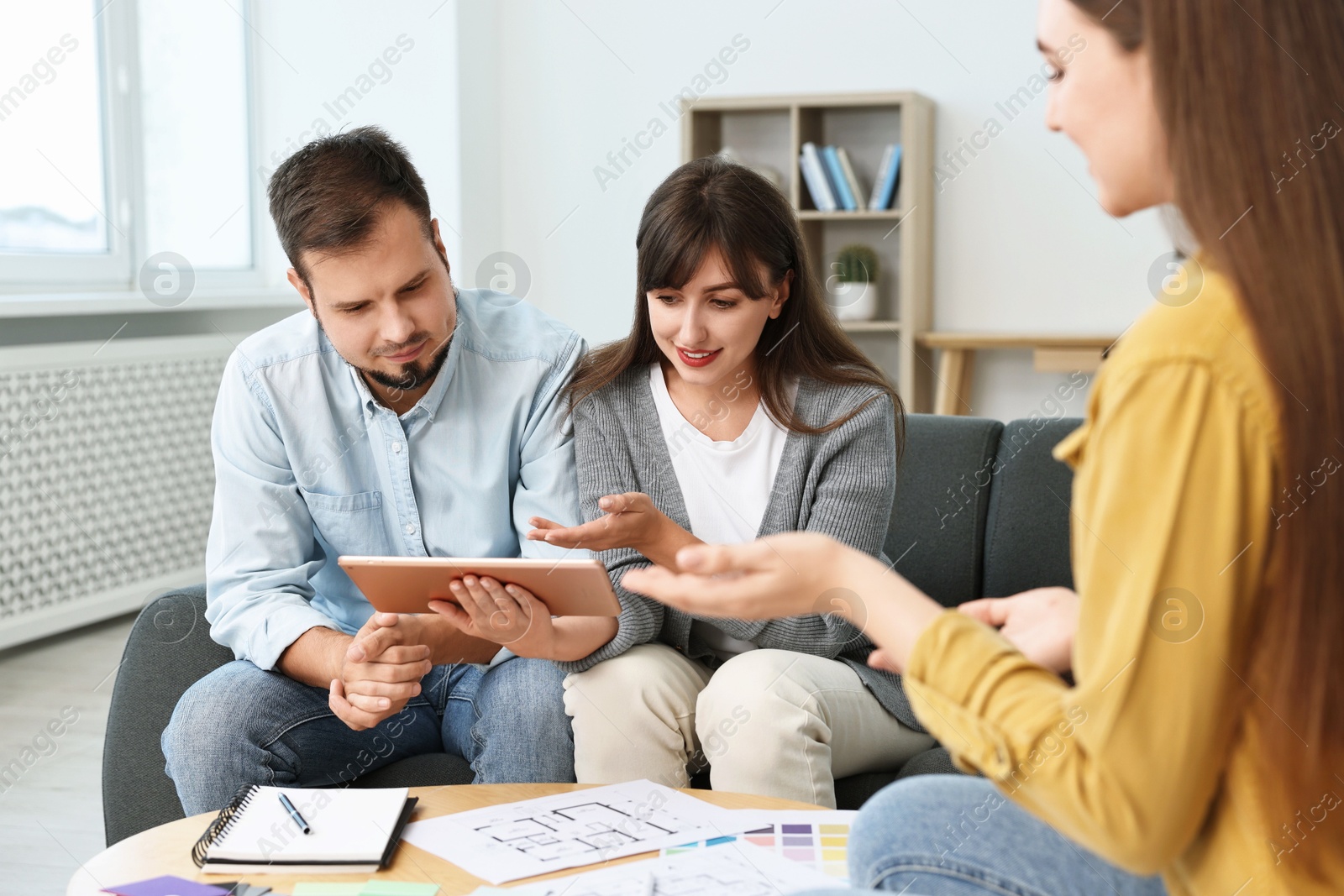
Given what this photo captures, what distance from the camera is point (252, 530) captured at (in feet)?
5.55

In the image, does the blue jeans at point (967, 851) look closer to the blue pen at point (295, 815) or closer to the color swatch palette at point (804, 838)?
the color swatch palette at point (804, 838)

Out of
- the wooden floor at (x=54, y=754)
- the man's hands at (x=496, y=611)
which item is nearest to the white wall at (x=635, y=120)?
the wooden floor at (x=54, y=754)

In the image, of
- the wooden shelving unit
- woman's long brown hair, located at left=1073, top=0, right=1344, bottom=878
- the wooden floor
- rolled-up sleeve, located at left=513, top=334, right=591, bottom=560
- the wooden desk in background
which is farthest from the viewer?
the wooden shelving unit

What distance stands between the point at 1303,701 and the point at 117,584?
357 cm

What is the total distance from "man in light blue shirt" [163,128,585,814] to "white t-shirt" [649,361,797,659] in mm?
171

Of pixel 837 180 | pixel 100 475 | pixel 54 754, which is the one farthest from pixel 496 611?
pixel 837 180

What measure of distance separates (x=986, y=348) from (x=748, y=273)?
269 cm

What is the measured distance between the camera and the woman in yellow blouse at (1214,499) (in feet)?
2.11

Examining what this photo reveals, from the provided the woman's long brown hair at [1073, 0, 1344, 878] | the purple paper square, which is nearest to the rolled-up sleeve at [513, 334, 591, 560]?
the purple paper square

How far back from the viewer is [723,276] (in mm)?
1722

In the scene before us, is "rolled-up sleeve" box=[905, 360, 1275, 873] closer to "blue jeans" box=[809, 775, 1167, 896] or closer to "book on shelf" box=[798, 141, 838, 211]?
"blue jeans" box=[809, 775, 1167, 896]

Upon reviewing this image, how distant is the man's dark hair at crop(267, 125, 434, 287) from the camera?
62.7 inches

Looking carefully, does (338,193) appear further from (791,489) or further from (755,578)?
(755,578)

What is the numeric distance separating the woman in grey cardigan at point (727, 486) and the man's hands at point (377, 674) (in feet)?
0.48
